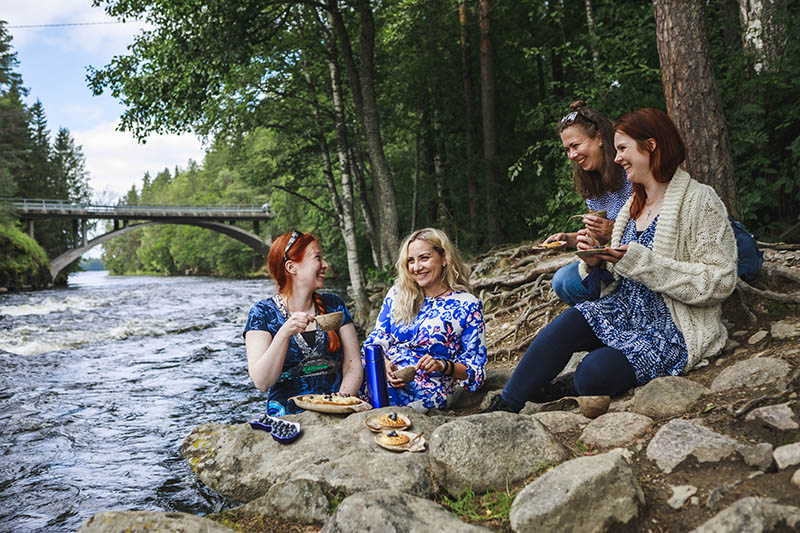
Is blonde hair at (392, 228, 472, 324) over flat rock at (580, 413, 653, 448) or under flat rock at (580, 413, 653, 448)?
over

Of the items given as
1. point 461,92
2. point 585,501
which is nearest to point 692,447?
point 585,501

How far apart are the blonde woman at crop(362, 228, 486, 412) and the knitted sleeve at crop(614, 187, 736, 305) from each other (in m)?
0.98

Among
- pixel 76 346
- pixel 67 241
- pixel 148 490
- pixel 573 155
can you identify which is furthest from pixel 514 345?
pixel 67 241

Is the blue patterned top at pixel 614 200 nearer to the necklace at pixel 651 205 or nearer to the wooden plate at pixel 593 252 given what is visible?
the necklace at pixel 651 205

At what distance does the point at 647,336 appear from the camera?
9.97 feet

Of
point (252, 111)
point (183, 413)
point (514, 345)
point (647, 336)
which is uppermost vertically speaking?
point (252, 111)

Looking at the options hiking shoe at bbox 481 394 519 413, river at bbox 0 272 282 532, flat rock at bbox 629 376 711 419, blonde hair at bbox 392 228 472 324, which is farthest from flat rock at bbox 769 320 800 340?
river at bbox 0 272 282 532

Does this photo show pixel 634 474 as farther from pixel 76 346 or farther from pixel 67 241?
pixel 67 241

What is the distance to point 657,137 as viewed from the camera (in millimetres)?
2961

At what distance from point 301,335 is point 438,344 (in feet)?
2.64

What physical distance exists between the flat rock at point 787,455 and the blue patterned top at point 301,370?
2.19 m

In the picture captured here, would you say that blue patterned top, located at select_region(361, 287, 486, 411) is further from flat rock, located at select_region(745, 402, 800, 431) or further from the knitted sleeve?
flat rock, located at select_region(745, 402, 800, 431)

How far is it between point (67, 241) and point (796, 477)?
55202mm

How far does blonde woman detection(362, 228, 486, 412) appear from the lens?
3527 mm
